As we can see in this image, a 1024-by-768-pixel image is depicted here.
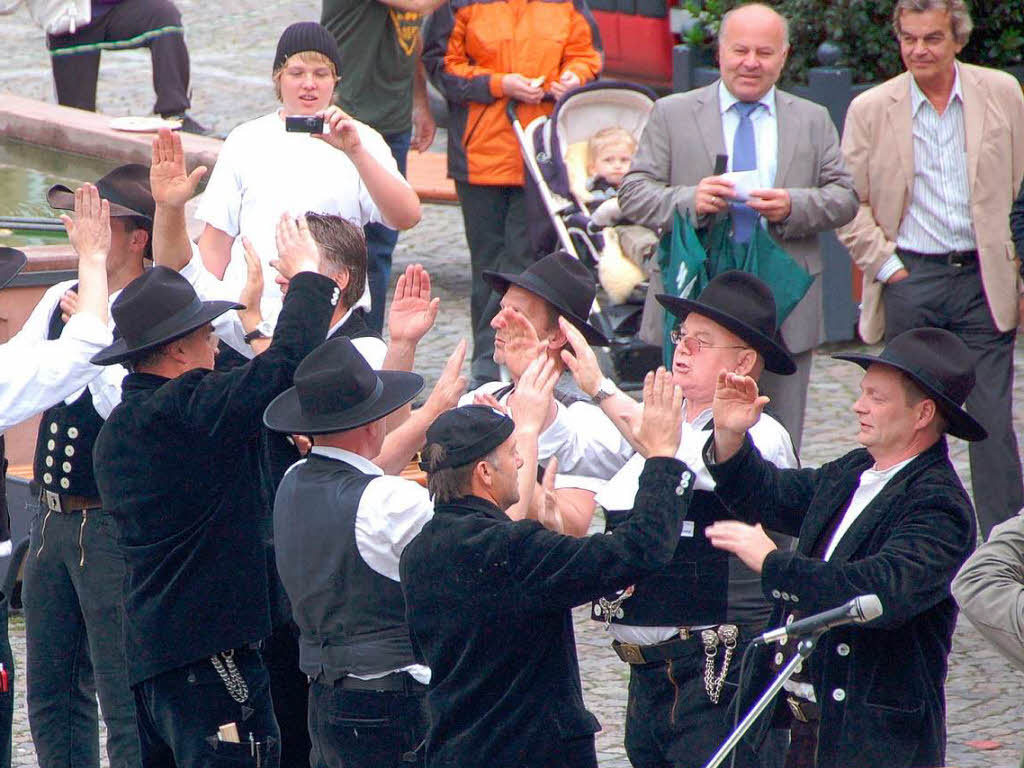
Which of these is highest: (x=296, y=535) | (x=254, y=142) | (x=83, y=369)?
(x=254, y=142)

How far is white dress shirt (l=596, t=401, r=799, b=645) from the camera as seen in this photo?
4758 mm

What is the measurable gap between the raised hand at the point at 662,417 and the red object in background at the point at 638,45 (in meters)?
10.3

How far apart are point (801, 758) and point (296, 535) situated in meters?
1.44

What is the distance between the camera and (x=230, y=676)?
497 centimetres

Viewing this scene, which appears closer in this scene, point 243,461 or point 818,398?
point 243,461

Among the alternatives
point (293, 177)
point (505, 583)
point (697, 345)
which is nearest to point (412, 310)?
point (697, 345)

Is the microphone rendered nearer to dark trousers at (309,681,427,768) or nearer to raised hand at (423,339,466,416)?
dark trousers at (309,681,427,768)

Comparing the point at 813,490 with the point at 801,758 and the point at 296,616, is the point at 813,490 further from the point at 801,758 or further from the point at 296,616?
the point at 296,616

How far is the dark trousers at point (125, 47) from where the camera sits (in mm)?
12070

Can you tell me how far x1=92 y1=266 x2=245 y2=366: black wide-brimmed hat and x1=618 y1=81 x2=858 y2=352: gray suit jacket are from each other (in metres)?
2.24

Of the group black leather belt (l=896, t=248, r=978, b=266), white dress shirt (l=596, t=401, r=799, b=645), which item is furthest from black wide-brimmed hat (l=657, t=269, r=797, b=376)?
black leather belt (l=896, t=248, r=978, b=266)

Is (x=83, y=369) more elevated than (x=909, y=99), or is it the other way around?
(x=909, y=99)

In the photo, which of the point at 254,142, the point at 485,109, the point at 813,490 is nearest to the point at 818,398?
the point at 485,109

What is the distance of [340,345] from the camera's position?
4.85m
